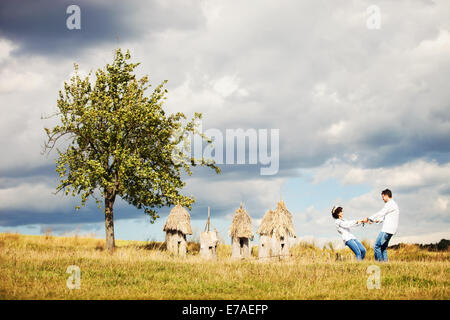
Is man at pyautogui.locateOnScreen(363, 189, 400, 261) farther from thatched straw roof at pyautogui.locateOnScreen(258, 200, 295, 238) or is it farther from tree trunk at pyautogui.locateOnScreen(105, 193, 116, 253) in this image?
tree trunk at pyautogui.locateOnScreen(105, 193, 116, 253)

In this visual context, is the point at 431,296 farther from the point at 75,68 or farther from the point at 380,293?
the point at 75,68

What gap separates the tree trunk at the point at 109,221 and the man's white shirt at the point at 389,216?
1616 centimetres

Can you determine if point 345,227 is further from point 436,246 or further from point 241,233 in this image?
point 436,246

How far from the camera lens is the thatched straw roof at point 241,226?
23.2m

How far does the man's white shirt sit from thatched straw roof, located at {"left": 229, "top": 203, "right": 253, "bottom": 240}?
23.8 feet

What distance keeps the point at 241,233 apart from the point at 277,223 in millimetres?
1908

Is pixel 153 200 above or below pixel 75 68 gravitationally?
below

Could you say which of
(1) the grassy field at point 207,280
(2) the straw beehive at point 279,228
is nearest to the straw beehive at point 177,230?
(2) the straw beehive at point 279,228

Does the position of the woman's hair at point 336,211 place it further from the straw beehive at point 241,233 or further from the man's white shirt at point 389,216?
the straw beehive at point 241,233

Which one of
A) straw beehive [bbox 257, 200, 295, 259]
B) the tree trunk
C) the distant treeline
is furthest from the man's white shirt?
→ the tree trunk

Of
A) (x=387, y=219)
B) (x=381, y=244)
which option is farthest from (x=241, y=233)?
(x=387, y=219)

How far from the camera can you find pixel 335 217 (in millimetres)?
18375
